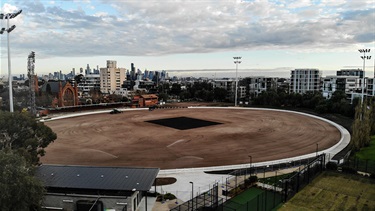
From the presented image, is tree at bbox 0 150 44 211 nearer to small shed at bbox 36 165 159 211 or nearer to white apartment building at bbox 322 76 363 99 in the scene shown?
small shed at bbox 36 165 159 211

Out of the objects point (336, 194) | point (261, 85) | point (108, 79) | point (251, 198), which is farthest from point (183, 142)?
point (108, 79)

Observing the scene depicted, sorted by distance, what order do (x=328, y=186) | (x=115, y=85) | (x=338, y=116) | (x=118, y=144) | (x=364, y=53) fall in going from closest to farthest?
(x=328, y=186) < (x=118, y=144) < (x=364, y=53) < (x=338, y=116) < (x=115, y=85)

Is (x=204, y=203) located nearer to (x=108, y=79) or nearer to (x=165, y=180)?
(x=165, y=180)

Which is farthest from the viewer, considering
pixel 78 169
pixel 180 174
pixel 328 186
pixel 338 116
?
pixel 338 116

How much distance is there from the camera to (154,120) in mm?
69688

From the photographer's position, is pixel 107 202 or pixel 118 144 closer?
pixel 107 202

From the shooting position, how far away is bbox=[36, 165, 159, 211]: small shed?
20.0 meters

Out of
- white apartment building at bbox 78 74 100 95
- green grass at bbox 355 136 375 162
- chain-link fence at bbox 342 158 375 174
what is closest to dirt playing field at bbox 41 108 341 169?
green grass at bbox 355 136 375 162

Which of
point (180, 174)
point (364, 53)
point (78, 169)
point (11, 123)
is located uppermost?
point (364, 53)

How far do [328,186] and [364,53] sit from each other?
42887mm

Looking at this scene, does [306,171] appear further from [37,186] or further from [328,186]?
[37,186]

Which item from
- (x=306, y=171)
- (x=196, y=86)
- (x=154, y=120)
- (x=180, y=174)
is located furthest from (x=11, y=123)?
(x=196, y=86)

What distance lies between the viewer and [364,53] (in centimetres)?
5850

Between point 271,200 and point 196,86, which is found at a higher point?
point 196,86
